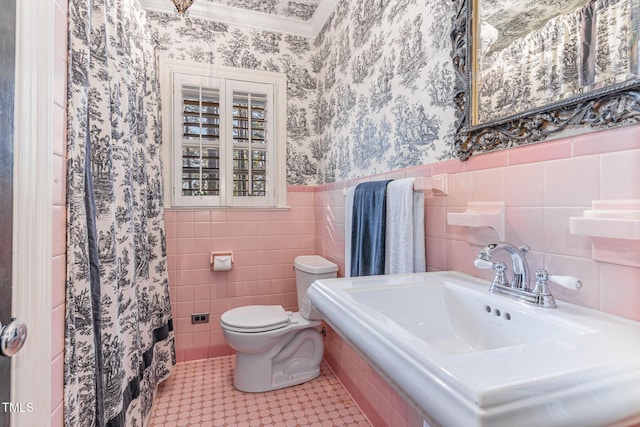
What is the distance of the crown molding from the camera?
2.19 meters

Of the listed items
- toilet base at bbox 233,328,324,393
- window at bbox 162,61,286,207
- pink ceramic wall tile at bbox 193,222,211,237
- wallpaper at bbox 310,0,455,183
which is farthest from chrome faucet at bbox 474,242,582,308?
pink ceramic wall tile at bbox 193,222,211,237

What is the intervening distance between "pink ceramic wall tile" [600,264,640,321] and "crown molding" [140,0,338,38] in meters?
2.21

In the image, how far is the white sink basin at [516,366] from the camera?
37 cm

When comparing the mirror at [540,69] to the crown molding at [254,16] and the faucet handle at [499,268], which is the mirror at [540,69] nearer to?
the faucet handle at [499,268]

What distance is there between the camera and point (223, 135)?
92.1 inches

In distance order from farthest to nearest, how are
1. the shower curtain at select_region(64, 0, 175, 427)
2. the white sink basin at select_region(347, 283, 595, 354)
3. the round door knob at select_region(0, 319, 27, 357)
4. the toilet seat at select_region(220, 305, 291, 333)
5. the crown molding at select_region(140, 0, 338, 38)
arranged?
the crown molding at select_region(140, 0, 338, 38) < the toilet seat at select_region(220, 305, 291, 333) < the shower curtain at select_region(64, 0, 175, 427) < the white sink basin at select_region(347, 283, 595, 354) < the round door knob at select_region(0, 319, 27, 357)

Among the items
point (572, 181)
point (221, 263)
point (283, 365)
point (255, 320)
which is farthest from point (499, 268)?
point (221, 263)

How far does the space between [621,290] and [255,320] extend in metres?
1.68

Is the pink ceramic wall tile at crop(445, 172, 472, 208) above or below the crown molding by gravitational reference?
below

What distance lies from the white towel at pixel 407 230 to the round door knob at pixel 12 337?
107 centimetres

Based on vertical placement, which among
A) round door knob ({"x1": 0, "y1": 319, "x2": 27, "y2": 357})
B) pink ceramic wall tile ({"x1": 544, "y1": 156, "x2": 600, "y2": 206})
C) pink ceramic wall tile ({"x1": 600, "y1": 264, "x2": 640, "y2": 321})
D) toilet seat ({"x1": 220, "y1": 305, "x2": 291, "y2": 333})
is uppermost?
pink ceramic wall tile ({"x1": 544, "y1": 156, "x2": 600, "y2": 206})

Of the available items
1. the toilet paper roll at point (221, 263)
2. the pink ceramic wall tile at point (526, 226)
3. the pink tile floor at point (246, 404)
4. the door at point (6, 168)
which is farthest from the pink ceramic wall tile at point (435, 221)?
the toilet paper roll at point (221, 263)

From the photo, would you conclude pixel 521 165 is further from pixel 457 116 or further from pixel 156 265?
pixel 156 265

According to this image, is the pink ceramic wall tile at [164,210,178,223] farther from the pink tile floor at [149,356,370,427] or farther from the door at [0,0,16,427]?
the door at [0,0,16,427]
